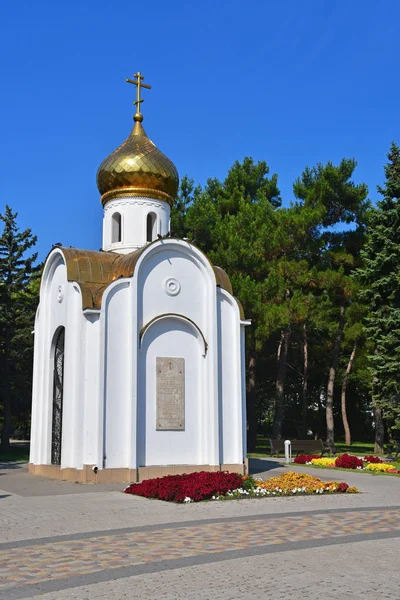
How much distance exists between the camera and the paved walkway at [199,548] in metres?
5.77

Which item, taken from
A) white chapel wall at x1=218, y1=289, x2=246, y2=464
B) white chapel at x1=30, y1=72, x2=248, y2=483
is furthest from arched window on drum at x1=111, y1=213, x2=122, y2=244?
white chapel wall at x1=218, y1=289, x2=246, y2=464

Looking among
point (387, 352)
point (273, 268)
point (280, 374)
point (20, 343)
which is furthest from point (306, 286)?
point (20, 343)

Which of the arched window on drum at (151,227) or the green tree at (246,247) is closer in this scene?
the arched window on drum at (151,227)

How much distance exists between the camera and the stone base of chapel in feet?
49.0

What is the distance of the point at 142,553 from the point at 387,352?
17.3m

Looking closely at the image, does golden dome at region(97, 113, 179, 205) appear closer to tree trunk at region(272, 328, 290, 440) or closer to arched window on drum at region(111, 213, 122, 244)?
arched window on drum at region(111, 213, 122, 244)

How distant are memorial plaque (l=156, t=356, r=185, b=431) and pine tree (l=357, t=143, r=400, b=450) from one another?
8868 mm

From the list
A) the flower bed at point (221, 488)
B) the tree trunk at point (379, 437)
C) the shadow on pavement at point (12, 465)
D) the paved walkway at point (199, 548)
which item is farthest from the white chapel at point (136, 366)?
the tree trunk at point (379, 437)

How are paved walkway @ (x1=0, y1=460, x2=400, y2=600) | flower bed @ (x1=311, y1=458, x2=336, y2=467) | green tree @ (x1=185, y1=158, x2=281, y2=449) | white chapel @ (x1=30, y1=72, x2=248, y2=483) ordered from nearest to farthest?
paved walkway @ (x1=0, y1=460, x2=400, y2=600), white chapel @ (x1=30, y1=72, x2=248, y2=483), flower bed @ (x1=311, y1=458, x2=336, y2=467), green tree @ (x1=185, y1=158, x2=281, y2=449)

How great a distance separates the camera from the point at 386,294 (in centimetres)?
2383

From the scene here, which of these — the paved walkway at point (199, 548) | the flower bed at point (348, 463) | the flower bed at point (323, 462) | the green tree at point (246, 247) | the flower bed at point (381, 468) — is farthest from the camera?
the green tree at point (246, 247)

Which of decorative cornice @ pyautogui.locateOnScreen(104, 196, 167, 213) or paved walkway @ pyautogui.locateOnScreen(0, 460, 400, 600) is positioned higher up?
decorative cornice @ pyautogui.locateOnScreen(104, 196, 167, 213)

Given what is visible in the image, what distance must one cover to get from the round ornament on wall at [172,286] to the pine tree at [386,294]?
8891 millimetres

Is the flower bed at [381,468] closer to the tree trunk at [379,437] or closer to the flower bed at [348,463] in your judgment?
the flower bed at [348,463]
